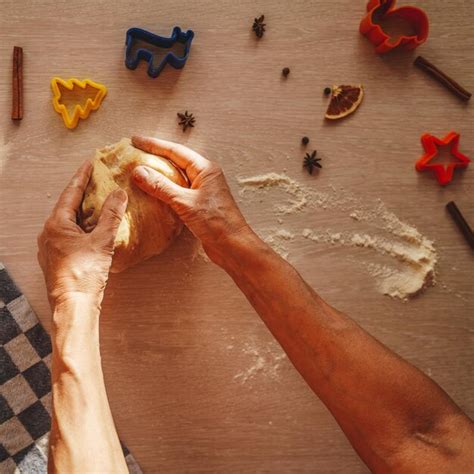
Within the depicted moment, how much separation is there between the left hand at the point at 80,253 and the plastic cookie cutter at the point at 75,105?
0.96 ft

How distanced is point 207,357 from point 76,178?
0.57m

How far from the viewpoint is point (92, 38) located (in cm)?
138

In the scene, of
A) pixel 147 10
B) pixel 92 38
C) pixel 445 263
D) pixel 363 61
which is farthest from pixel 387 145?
pixel 92 38

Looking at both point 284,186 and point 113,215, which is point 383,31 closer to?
point 284,186

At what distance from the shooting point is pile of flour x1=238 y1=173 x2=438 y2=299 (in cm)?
138

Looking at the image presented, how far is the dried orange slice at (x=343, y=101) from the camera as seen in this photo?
1406 millimetres

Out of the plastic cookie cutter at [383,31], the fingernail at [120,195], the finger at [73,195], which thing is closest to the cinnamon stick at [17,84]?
the finger at [73,195]

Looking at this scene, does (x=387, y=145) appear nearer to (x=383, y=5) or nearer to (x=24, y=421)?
(x=383, y=5)

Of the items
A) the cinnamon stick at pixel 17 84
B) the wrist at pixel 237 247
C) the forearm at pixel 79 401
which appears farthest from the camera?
the cinnamon stick at pixel 17 84

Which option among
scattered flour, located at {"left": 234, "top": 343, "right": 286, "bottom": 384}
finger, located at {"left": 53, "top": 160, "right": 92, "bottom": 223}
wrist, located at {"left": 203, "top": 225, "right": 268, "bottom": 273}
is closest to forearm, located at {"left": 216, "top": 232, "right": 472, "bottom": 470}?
wrist, located at {"left": 203, "top": 225, "right": 268, "bottom": 273}

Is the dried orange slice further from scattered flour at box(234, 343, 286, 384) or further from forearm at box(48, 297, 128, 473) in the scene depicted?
forearm at box(48, 297, 128, 473)

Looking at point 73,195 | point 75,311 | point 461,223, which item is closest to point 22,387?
point 75,311

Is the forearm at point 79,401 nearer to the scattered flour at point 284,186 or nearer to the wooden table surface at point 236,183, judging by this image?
the wooden table surface at point 236,183

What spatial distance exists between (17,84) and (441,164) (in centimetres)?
117
